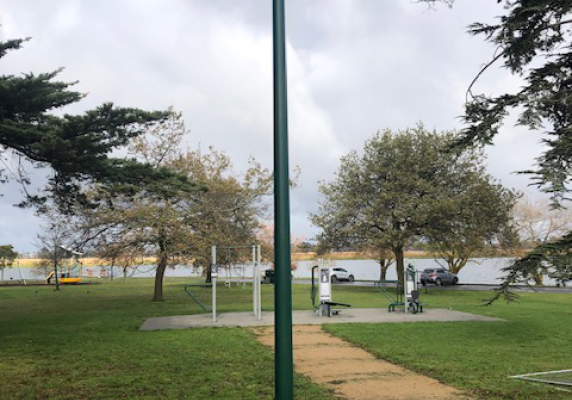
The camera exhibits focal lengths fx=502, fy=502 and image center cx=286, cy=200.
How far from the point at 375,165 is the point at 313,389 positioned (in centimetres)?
2575

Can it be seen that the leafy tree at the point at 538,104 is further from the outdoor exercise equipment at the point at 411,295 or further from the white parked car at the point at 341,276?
the white parked car at the point at 341,276

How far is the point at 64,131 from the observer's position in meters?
12.6

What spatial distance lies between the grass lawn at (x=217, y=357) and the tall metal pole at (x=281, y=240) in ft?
8.30

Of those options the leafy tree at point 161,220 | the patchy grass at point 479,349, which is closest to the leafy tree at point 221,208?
the leafy tree at point 161,220

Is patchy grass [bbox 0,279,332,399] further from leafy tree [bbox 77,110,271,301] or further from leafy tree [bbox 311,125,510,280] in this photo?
leafy tree [bbox 311,125,510,280]

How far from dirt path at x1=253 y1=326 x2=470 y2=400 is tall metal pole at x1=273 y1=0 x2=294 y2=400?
262cm

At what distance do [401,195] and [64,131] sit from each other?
69.9 feet

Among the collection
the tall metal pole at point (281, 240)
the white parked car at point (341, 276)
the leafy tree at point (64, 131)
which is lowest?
the white parked car at point (341, 276)

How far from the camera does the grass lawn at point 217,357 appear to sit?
21.6 ft

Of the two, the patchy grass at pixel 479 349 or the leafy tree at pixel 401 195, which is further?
the leafy tree at pixel 401 195

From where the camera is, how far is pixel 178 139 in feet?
79.9

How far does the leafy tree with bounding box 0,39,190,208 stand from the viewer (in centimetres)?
1241

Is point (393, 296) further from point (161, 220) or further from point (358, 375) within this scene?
point (358, 375)

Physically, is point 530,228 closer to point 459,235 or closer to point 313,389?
point 459,235
